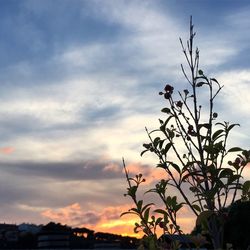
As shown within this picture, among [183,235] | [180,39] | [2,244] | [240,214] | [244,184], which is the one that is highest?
[2,244]

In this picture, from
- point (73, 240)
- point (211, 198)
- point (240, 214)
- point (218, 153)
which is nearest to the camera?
point (211, 198)

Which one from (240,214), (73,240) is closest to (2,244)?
(73,240)

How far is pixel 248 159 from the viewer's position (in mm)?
7051

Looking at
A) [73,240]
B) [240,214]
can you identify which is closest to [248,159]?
[240,214]

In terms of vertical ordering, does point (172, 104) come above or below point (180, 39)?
below

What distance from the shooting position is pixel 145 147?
7652mm

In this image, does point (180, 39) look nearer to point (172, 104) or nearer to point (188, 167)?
point (172, 104)

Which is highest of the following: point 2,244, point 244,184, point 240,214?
point 2,244

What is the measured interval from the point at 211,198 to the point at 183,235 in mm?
1213

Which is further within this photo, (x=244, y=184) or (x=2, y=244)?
(x=2, y=244)

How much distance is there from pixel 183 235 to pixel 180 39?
2.55 metres

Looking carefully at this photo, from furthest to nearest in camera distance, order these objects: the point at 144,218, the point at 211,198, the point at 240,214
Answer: the point at 240,214 → the point at 144,218 → the point at 211,198

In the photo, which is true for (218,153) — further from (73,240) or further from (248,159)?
(73,240)

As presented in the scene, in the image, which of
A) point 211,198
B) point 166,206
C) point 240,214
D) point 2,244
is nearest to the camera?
point 211,198
